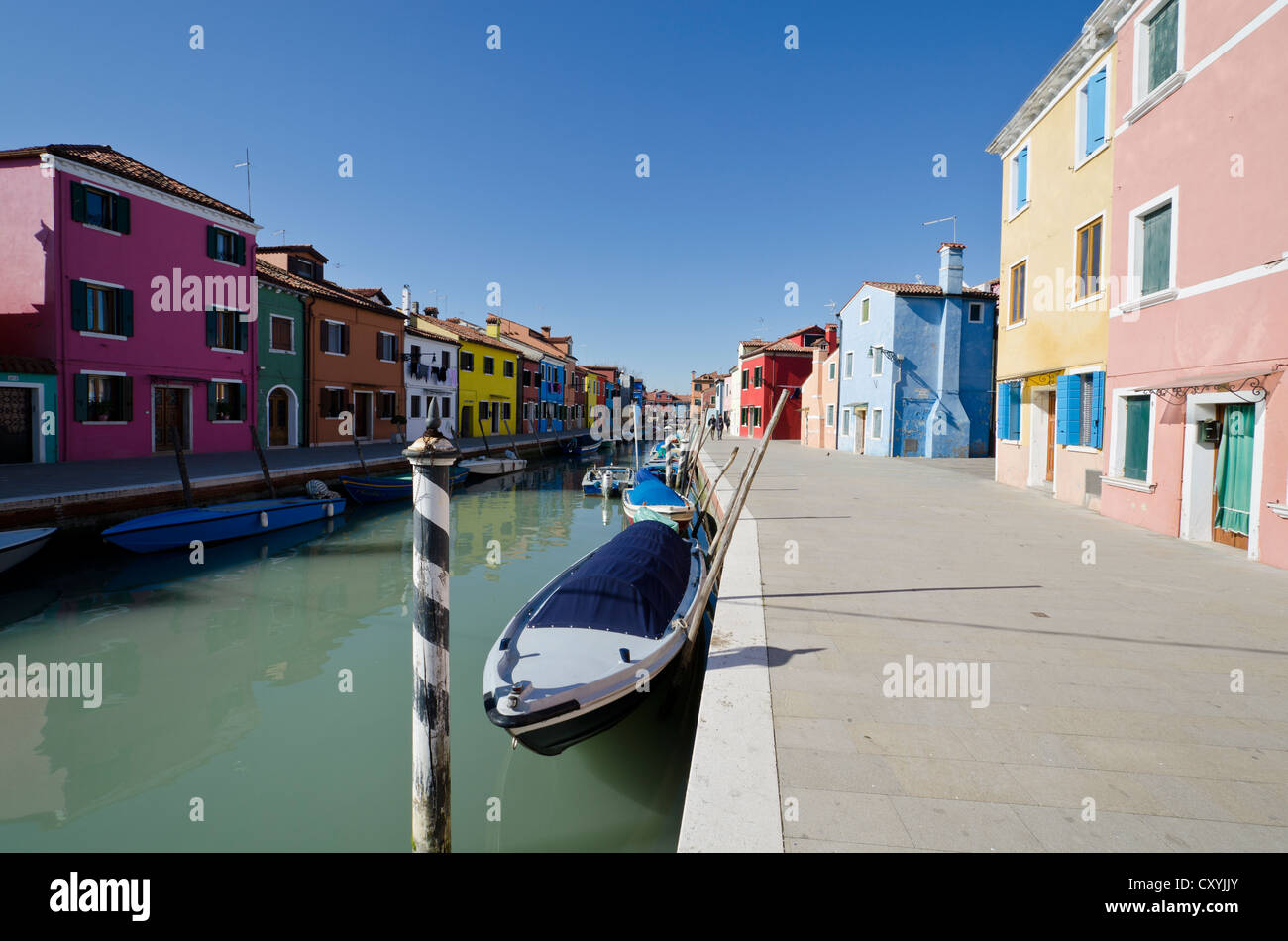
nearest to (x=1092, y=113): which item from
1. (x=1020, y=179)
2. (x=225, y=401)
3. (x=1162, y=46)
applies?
(x=1162, y=46)

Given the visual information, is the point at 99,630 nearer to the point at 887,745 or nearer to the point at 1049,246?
the point at 887,745

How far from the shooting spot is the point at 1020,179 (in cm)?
1549

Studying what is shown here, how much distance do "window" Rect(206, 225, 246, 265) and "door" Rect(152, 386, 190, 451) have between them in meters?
4.68

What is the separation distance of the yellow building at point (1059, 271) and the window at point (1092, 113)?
0.06ft

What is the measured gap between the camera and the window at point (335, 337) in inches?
1030

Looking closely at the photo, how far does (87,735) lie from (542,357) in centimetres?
4720

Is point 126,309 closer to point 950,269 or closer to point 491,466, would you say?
point 491,466

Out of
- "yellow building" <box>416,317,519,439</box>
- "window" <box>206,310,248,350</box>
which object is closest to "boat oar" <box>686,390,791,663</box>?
"window" <box>206,310,248,350</box>

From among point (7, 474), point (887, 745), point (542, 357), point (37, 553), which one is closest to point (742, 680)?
point (887, 745)

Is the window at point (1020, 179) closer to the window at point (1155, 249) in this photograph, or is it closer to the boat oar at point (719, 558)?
the window at point (1155, 249)

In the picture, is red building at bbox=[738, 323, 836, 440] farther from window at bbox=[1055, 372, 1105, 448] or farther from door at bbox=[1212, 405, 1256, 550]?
door at bbox=[1212, 405, 1256, 550]

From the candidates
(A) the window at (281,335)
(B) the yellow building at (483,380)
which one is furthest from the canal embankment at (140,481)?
(B) the yellow building at (483,380)

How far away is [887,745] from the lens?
3.34m

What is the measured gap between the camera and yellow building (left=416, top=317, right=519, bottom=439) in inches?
1505
